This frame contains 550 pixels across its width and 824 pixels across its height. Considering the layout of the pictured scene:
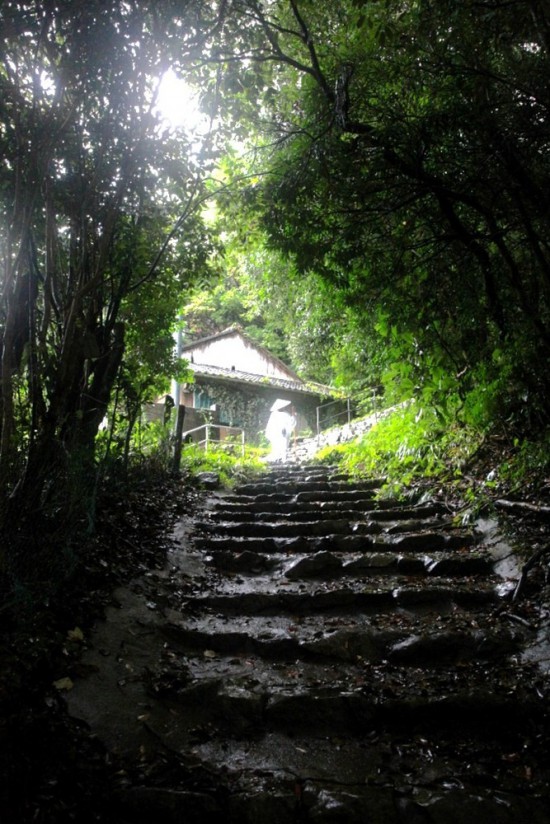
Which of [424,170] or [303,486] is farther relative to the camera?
[303,486]

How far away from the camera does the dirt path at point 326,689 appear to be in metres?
2.21

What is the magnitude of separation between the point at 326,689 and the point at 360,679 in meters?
0.32

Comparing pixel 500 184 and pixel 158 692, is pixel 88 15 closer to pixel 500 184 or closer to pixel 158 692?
pixel 500 184

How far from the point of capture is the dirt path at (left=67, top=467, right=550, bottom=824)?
2.21 meters

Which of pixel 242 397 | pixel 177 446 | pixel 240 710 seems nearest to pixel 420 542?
pixel 240 710

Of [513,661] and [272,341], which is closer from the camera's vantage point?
[513,661]

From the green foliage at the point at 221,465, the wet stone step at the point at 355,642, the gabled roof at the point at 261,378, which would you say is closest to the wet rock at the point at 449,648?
the wet stone step at the point at 355,642

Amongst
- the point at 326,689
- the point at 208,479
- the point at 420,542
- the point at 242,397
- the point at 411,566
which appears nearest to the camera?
the point at 326,689

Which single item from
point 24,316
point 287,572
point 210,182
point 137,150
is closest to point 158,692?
point 287,572

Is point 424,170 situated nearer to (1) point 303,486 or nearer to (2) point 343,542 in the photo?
(2) point 343,542

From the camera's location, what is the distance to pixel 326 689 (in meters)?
2.92

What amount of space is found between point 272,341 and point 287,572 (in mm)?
21359

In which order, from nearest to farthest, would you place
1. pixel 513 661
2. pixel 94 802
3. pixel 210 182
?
pixel 94 802 < pixel 513 661 < pixel 210 182

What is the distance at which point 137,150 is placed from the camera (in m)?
3.39
